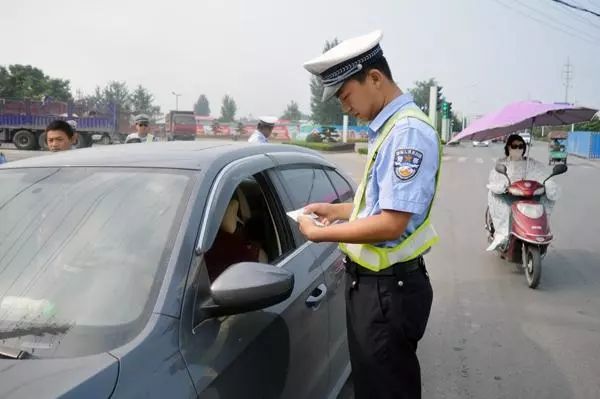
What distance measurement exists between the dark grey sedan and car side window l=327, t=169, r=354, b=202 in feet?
3.17

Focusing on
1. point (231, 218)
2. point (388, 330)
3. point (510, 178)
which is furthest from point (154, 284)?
point (510, 178)

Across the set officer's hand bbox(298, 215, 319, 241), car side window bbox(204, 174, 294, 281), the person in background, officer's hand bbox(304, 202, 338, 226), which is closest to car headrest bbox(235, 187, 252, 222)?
car side window bbox(204, 174, 294, 281)

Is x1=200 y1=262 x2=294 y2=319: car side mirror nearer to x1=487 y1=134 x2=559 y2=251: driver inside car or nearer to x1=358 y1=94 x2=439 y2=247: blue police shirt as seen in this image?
x1=358 y1=94 x2=439 y2=247: blue police shirt

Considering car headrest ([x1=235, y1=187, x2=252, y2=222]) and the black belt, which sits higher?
car headrest ([x1=235, y1=187, x2=252, y2=222])

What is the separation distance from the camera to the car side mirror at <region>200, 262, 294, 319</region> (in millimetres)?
1690

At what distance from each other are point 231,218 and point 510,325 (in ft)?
10.2

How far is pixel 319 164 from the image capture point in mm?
3430

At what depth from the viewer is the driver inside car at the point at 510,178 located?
241 inches

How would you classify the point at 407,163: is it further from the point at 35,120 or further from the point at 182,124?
the point at 182,124

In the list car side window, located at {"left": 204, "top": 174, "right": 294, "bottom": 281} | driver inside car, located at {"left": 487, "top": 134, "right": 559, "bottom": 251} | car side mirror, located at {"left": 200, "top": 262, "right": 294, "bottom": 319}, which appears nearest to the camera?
car side mirror, located at {"left": 200, "top": 262, "right": 294, "bottom": 319}

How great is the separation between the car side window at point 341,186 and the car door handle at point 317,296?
106cm

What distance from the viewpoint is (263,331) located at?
1.94 m

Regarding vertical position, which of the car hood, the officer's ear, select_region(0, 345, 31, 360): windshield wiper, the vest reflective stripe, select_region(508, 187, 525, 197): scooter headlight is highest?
the officer's ear

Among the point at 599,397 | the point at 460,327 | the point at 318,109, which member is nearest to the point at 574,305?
the point at 460,327
